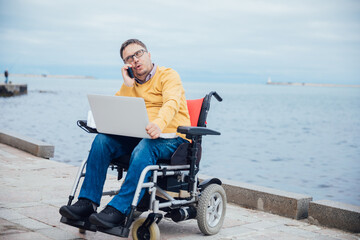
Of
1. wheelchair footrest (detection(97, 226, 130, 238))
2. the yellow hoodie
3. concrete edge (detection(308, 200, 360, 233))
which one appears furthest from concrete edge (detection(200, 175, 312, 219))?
wheelchair footrest (detection(97, 226, 130, 238))

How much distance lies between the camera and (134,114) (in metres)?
3.17

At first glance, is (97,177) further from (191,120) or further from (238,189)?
(238,189)

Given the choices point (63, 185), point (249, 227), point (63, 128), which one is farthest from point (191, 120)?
point (63, 128)

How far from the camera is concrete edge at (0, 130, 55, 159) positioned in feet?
23.9

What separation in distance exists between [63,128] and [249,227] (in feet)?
71.1

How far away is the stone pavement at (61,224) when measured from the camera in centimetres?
349

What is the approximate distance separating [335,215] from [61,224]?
2389 millimetres

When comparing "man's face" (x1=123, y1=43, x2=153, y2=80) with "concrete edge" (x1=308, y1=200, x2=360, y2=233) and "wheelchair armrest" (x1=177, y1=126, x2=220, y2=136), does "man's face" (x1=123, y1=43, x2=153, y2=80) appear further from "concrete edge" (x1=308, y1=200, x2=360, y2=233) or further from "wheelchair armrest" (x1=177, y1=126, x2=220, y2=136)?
"concrete edge" (x1=308, y1=200, x2=360, y2=233)

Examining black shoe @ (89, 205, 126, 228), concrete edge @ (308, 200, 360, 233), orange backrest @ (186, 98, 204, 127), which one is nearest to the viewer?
black shoe @ (89, 205, 126, 228)

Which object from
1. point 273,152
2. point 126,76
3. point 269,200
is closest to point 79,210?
point 126,76

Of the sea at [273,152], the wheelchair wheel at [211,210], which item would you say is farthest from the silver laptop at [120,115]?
the sea at [273,152]

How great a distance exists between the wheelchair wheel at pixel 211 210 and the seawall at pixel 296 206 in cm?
94

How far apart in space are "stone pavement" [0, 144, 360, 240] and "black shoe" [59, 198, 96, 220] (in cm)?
25

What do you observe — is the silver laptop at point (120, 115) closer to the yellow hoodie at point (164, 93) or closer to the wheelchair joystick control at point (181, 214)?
the yellow hoodie at point (164, 93)
